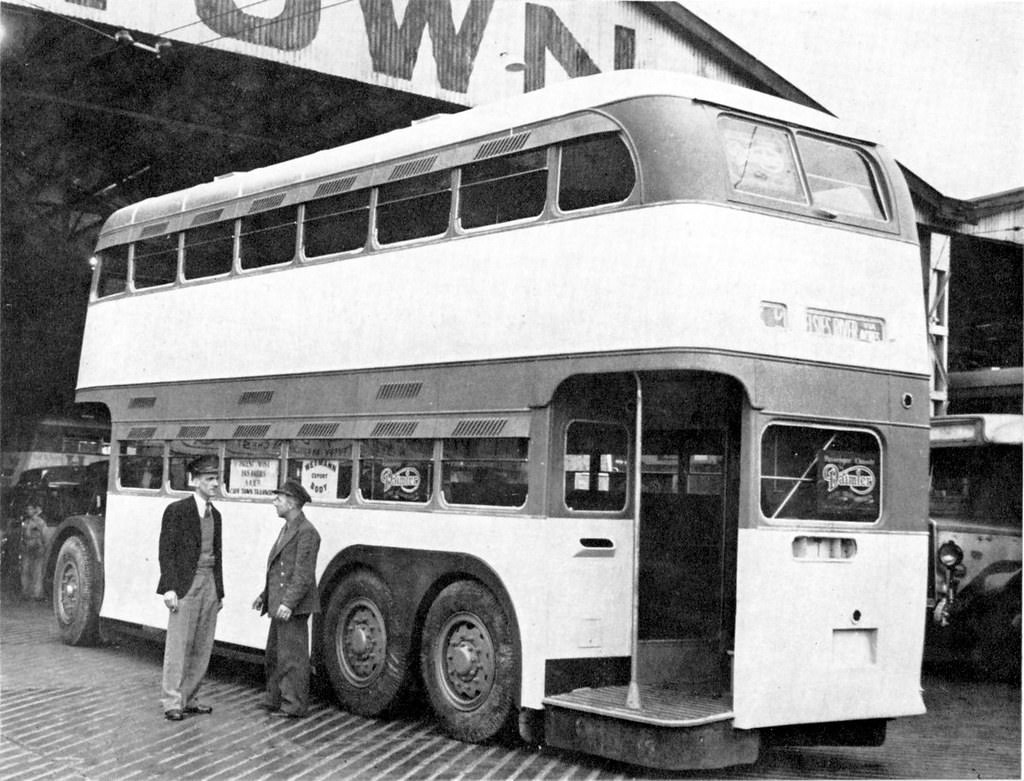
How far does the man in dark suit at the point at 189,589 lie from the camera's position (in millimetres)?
9195

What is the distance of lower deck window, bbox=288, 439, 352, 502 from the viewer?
9906 millimetres

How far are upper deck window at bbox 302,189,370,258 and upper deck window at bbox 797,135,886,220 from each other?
3.46m

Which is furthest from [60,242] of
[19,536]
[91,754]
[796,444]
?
[796,444]

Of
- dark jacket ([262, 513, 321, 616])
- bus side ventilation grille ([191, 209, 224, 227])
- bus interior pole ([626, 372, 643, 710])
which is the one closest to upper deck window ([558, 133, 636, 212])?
bus interior pole ([626, 372, 643, 710])

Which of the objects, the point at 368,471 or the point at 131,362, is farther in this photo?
the point at 131,362

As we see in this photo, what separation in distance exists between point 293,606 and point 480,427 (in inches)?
79.2

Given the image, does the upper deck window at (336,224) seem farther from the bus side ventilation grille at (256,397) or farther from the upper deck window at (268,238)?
the bus side ventilation grille at (256,397)

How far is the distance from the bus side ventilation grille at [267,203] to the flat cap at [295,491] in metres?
2.57

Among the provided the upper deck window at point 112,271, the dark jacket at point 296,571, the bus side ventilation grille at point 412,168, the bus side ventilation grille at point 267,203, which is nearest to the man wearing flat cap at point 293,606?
the dark jacket at point 296,571

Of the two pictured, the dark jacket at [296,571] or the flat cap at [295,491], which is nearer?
the dark jacket at [296,571]

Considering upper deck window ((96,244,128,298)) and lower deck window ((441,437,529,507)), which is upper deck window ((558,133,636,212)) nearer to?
lower deck window ((441,437,529,507))

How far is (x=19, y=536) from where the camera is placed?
1909 centimetres

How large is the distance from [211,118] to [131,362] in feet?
20.1

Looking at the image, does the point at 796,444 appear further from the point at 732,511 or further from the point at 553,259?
the point at 553,259
